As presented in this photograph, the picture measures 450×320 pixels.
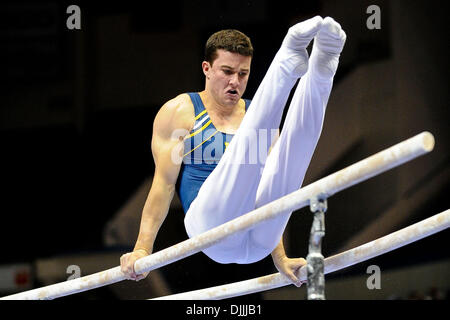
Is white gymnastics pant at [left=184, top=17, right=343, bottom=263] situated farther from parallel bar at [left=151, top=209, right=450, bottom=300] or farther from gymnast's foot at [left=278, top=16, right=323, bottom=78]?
parallel bar at [left=151, top=209, right=450, bottom=300]

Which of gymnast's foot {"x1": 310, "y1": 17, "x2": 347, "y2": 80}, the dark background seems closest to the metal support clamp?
gymnast's foot {"x1": 310, "y1": 17, "x2": 347, "y2": 80}

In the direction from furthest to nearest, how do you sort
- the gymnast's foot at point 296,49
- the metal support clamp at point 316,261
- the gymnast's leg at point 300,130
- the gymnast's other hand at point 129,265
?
the gymnast's other hand at point 129,265 → the gymnast's leg at point 300,130 → the gymnast's foot at point 296,49 → the metal support clamp at point 316,261

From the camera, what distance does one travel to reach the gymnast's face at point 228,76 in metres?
4.84

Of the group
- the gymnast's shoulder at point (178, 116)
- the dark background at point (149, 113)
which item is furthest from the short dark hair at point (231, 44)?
the dark background at point (149, 113)

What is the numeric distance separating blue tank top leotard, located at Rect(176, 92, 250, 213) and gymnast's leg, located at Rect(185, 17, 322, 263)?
368 mm

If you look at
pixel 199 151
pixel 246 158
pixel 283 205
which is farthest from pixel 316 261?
pixel 199 151

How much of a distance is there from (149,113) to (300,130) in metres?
2.82

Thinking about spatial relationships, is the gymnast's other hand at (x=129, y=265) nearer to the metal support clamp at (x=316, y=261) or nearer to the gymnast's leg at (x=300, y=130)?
the gymnast's leg at (x=300, y=130)

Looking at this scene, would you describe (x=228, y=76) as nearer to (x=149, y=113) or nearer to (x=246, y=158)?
(x=246, y=158)

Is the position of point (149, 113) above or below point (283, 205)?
above

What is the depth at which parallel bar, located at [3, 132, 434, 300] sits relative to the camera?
301 cm

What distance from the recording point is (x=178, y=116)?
4918 mm

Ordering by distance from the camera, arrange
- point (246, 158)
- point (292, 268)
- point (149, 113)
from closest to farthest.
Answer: point (246, 158) → point (292, 268) → point (149, 113)
